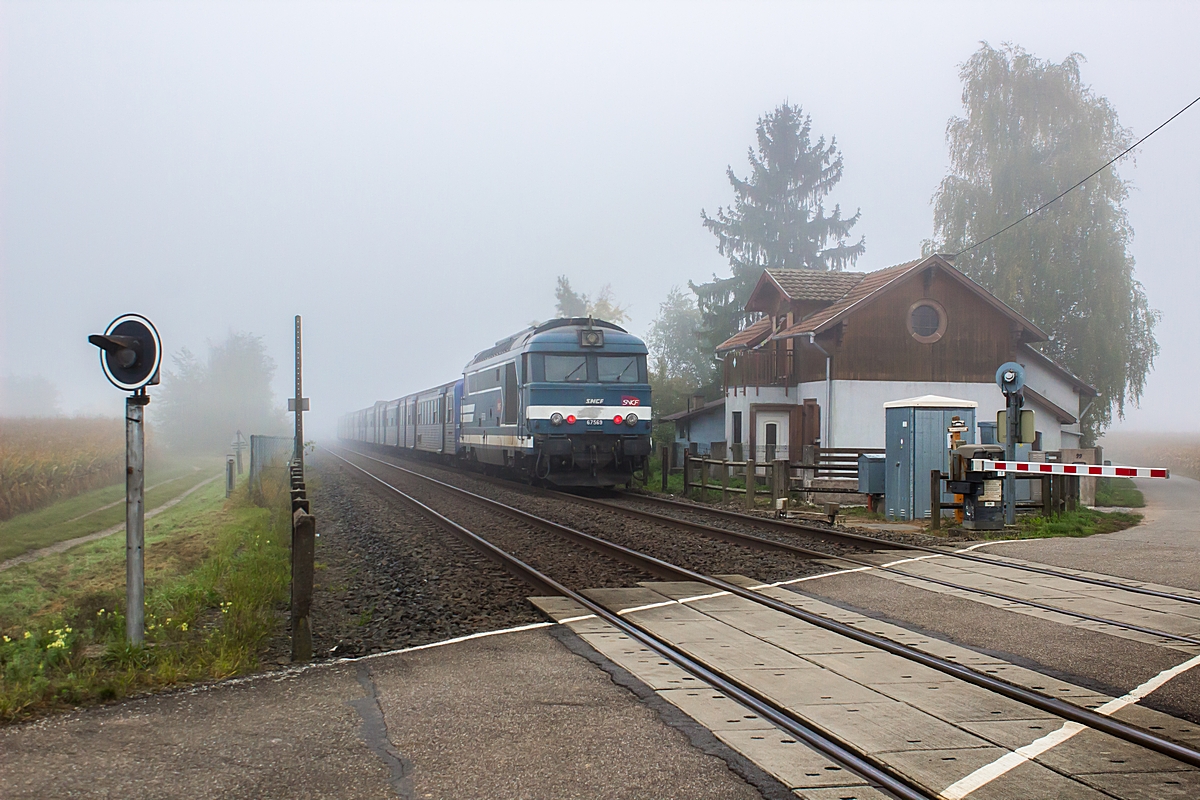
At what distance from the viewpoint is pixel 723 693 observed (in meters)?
5.58

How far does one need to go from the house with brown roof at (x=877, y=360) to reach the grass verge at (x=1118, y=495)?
2.63 meters

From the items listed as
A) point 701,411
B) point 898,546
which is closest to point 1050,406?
point 701,411

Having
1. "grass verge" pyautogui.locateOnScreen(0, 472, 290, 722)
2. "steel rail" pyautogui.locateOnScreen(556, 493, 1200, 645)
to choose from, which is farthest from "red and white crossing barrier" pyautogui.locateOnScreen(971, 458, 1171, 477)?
"grass verge" pyautogui.locateOnScreen(0, 472, 290, 722)

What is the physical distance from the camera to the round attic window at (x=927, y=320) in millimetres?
31297

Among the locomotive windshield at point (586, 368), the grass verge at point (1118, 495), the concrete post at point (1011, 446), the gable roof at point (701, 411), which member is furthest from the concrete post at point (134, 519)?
the gable roof at point (701, 411)

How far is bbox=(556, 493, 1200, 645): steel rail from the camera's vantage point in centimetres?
744

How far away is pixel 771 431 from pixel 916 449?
1684 centimetres

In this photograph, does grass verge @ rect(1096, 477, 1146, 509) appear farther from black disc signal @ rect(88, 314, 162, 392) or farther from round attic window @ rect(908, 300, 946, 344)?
black disc signal @ rect(88, 314, 162, 392)

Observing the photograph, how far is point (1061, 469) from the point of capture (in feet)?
40.9

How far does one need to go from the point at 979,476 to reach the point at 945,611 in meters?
6.71

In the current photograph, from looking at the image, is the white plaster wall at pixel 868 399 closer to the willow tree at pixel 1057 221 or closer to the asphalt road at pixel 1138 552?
the willow tree at pixel 1057 221

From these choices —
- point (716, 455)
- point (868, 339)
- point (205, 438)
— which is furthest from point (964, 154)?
point (205, 438)

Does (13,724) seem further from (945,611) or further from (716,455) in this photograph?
(716,455)

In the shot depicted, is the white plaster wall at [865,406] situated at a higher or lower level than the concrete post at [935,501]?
higher
